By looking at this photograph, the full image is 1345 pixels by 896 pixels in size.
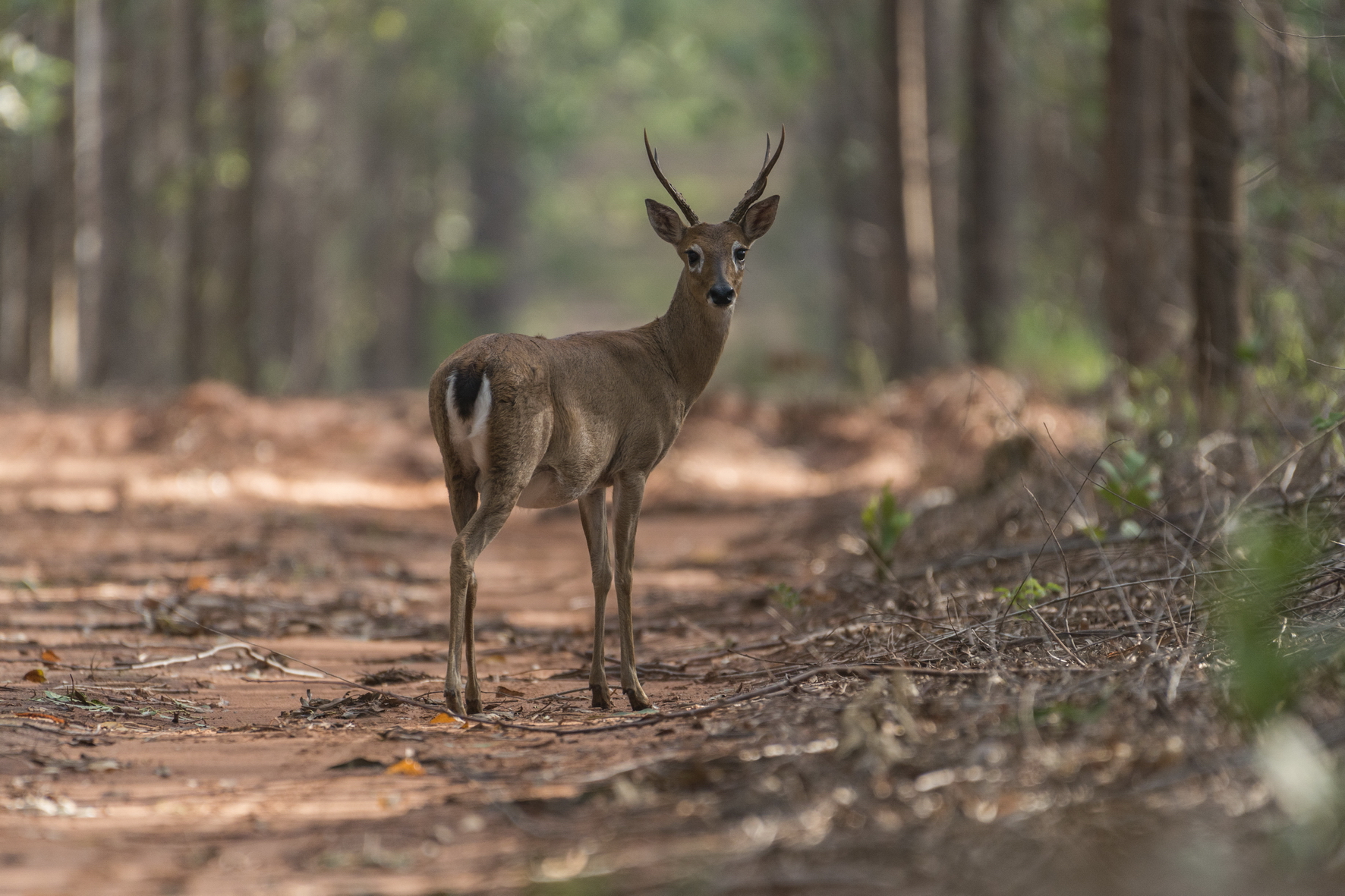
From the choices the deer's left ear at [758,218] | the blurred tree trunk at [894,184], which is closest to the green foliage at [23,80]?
the blurred tree trunk at [894,184]

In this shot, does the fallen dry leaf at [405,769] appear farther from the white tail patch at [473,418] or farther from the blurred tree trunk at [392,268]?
the blurred tree trunk at [392,268]

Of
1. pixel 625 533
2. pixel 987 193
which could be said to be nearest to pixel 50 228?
pixel 987 193

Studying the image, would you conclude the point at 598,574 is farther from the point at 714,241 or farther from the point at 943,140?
the point at 943,140

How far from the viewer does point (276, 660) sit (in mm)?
6820

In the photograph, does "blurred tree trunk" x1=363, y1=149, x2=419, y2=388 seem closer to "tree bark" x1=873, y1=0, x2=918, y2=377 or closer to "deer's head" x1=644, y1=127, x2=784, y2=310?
"tree bark" x1=873, y1=0, x2=918, y2=377

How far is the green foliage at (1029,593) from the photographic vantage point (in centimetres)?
588

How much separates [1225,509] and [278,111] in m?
26.1

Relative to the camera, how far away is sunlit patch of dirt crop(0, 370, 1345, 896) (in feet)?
11.4

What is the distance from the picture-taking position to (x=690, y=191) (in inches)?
2336

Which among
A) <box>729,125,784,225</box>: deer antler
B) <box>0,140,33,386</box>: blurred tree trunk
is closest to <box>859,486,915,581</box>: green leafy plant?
<box>729,125,784,225</box>: deer antler

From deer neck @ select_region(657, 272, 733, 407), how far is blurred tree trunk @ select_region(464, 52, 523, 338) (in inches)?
1343

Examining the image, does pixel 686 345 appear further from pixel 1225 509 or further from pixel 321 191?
pixel 321 191

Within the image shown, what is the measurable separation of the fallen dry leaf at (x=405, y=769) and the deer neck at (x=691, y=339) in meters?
2.51

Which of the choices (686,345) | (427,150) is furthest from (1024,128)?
(686,345)
